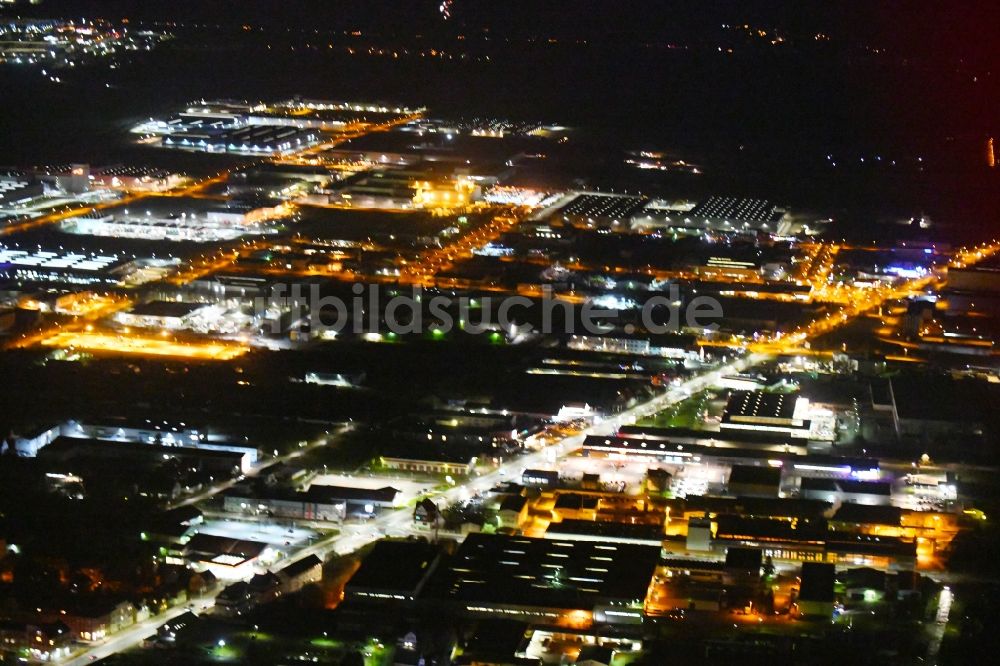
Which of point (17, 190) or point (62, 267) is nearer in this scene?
point (62, 267)

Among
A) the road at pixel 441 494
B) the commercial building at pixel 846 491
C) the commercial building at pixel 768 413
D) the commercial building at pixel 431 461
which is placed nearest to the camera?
the road at pixel 441 494

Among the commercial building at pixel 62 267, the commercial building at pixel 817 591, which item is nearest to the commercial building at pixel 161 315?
the commercial building at pixel 62 267

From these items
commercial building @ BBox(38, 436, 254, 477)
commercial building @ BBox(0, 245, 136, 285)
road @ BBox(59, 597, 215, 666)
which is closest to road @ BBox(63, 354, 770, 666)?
road @ BBox(59, 597, 215, 666)

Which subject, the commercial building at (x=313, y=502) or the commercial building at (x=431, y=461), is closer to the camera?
the commercial building at (x=313, y=502)

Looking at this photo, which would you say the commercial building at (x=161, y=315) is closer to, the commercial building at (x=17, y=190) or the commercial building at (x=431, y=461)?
the commercial building at (x=431, y=461)

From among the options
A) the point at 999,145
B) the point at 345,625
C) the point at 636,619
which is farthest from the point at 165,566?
the point at 999,145

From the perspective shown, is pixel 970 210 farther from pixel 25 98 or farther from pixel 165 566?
pixel 25 98

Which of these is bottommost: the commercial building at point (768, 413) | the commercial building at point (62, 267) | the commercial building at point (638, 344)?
the commercial building at point (768, 413)

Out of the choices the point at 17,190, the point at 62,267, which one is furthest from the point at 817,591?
the point at 17,190

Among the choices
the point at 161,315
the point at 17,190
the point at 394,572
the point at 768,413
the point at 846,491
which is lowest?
the point at 394,572

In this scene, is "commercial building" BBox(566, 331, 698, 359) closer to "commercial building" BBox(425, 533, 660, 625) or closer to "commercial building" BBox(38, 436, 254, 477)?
"commercial building" BBox(38, 436, 254, 477)

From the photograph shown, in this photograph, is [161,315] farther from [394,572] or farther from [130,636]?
[130,636]
